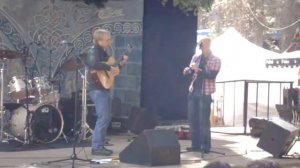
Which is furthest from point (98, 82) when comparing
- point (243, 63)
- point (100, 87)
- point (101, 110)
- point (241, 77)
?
point (243, 63)

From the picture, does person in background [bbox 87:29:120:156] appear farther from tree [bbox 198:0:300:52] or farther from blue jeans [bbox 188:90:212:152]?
tree [bbox 198:0:300:52]

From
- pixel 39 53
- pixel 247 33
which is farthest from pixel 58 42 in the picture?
pixel 247 33

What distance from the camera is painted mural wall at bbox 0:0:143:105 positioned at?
13.6 meters

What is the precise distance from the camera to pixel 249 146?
13.4 metres

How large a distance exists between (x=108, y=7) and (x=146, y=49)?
3.94ft

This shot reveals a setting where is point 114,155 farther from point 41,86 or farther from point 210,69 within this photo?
point 210,69

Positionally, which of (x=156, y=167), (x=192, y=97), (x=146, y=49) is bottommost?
(x=156, y=167)

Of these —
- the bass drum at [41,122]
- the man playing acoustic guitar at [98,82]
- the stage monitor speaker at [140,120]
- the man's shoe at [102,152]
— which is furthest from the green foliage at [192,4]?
the man's shoe at [102,152]

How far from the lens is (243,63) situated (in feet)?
79.3

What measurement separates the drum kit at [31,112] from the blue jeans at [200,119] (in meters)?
1.95

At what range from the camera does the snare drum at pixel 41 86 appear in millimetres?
12283

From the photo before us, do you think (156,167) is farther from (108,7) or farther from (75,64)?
(108,7)

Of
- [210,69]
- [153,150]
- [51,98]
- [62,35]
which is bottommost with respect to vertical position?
[153,150]

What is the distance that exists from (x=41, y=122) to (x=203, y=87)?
118 inches
